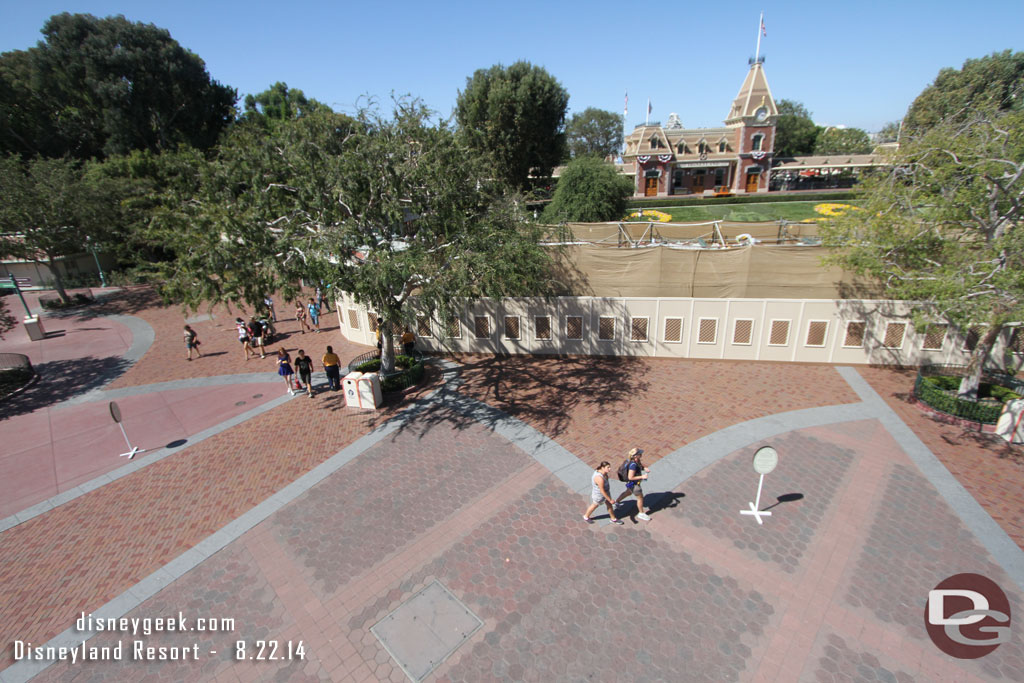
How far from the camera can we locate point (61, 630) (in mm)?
7375

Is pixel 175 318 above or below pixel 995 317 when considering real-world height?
below

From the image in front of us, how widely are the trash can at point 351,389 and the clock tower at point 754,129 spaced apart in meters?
67.9

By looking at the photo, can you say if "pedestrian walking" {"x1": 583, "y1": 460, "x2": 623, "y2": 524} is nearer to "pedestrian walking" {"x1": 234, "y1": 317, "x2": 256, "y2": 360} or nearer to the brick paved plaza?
the brick paved plaza

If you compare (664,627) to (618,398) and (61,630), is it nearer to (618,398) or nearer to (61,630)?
(618,398)

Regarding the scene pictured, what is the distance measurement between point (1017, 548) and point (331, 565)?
12.7 m

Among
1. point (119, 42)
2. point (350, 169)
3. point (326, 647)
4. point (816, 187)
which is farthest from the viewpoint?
point (816, 187)

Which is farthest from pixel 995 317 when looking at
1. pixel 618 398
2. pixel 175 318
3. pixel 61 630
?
pixel 175 318

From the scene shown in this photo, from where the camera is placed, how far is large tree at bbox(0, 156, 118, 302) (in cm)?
2430

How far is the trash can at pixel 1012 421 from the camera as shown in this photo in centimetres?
1145

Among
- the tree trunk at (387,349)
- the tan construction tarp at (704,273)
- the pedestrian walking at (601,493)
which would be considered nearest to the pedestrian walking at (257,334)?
the tree trunk at (387,349)

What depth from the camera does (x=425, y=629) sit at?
7191mm

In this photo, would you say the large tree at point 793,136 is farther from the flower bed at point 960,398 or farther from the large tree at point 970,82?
the flower bed at point 960,398

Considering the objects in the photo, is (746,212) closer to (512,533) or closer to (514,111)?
(514,111)

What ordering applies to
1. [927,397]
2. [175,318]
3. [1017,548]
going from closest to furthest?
1. [1017,548]
2. [927,397]
3. [175,318]
